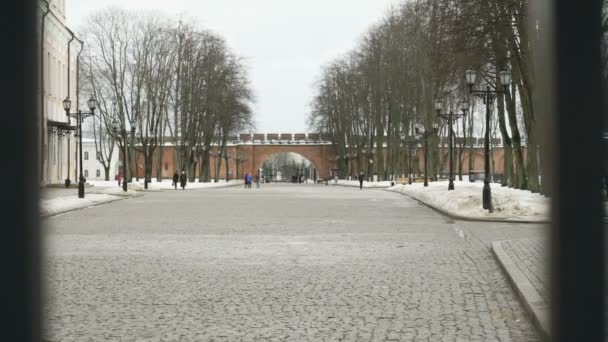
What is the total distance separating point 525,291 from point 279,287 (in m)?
2.58

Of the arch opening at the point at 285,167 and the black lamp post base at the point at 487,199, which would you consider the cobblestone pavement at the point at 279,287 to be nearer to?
the black lamp post base at the point at 487,199

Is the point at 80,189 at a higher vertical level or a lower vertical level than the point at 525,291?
higher

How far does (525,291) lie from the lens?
24.6 ft

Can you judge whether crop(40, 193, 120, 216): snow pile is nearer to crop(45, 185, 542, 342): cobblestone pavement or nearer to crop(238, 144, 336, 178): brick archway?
crop(45, 185, 542, 342): cobblestone pavement

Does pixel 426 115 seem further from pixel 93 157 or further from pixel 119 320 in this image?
pixel 93 157

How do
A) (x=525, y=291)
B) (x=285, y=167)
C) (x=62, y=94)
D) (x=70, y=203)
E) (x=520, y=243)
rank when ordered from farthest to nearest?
1. (x=285, y=167)
2. (x=62, y=94)
3. (x=70, y=203)
4. (x=520, y=243)
5. (x=525, y=291)

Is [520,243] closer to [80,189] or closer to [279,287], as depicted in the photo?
[279,287]

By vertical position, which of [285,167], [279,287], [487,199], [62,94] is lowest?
[279,287]

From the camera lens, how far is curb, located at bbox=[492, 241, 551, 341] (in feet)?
19.6

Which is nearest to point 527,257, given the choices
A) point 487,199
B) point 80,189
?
point 487,199

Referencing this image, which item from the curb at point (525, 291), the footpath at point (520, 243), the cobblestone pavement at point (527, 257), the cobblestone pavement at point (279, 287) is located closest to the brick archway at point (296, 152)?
the footpath at point (520, 243)

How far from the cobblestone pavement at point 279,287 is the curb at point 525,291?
0.38ft

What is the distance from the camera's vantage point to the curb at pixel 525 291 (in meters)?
5.97

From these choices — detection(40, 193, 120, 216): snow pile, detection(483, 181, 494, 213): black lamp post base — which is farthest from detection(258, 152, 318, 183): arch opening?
detection(483, 181, 494, 213): black lamp post base
